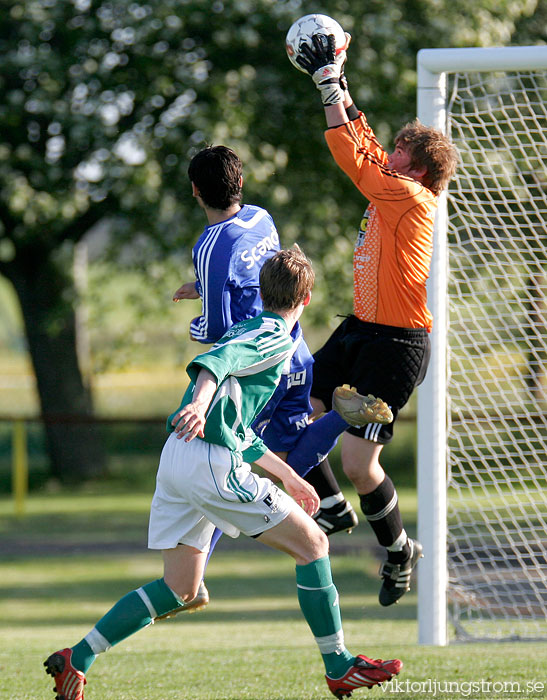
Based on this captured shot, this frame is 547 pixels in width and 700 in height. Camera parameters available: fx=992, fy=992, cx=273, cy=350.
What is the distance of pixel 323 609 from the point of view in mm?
3836

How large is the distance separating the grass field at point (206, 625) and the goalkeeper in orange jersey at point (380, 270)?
86 cm

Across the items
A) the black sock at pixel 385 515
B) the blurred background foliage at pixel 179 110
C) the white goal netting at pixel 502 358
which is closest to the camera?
the black sock at pixel 385 515

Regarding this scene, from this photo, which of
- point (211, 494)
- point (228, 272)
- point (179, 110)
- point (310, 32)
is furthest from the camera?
point (179, 110)

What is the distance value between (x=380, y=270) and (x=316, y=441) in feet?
2.69

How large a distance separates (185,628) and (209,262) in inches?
191

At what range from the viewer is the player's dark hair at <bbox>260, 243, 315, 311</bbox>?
375 centimetres

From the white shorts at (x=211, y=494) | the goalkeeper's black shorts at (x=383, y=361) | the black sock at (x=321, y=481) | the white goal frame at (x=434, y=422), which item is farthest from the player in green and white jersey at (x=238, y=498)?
the white goal frame at (x=434, y=422)

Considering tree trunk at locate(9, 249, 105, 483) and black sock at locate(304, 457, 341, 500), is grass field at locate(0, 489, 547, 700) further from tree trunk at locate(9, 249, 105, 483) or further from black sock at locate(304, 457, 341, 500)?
black sock at locate(304, 457, 341, 500)

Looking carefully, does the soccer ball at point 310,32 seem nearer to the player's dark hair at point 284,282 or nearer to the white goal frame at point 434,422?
the player's dark hair at point 284,282

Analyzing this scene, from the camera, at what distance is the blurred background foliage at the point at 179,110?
41.1 feet

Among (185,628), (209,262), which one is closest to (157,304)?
(185,628)

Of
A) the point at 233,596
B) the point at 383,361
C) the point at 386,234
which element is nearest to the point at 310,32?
the point at 386,234

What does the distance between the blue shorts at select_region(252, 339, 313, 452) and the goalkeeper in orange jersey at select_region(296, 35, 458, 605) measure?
212 millimetres

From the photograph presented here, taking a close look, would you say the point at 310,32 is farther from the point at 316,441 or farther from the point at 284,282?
the point at 316,441
